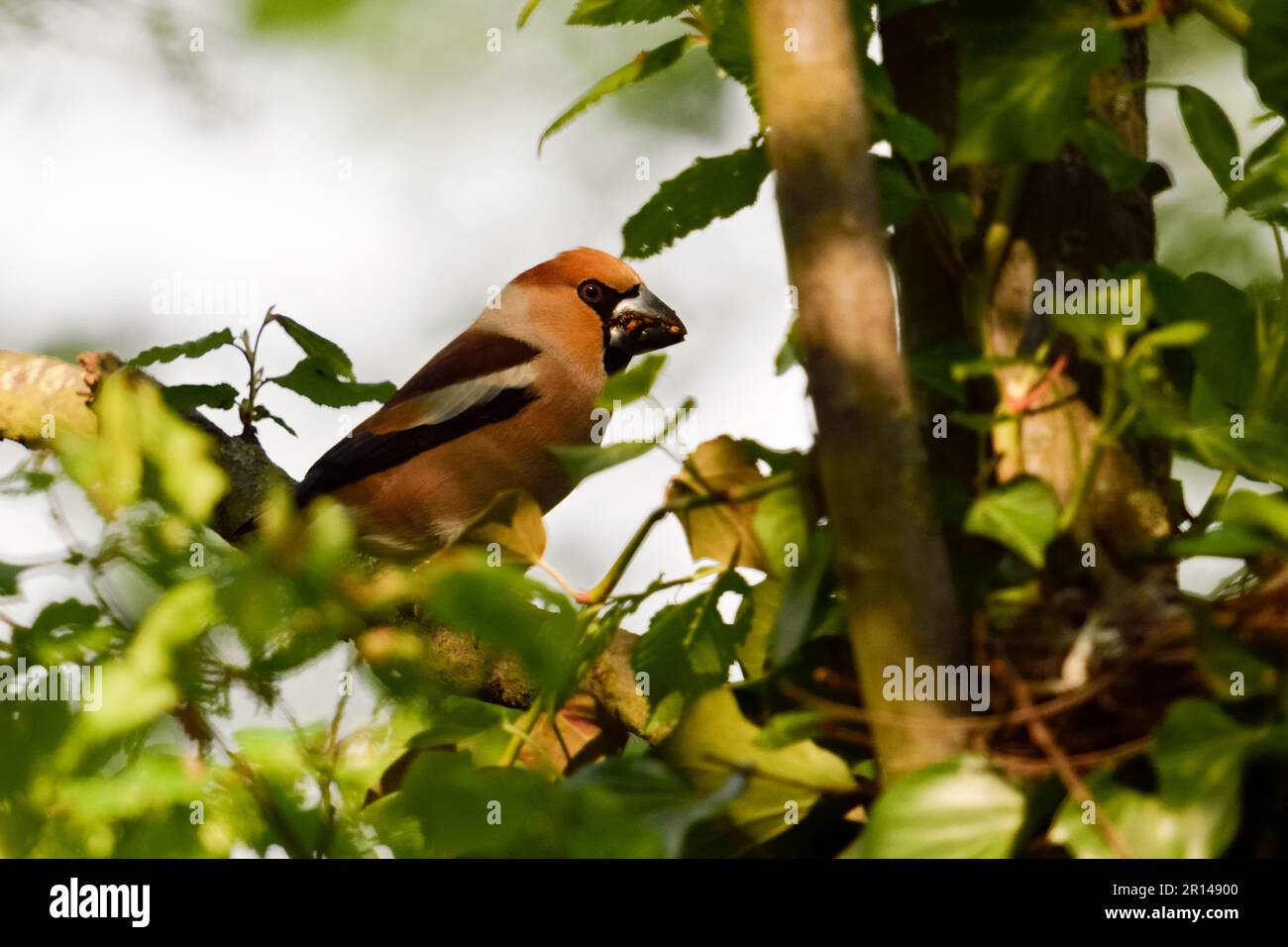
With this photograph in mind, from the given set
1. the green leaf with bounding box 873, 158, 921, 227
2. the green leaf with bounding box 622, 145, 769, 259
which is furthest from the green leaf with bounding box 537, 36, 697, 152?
the green leaf with bounding box 873, 158, 921, 227

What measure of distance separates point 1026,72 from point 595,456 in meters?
0.74

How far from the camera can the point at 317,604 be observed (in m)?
1.37

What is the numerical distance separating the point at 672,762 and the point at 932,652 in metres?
0.39

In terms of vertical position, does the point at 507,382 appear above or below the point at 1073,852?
above

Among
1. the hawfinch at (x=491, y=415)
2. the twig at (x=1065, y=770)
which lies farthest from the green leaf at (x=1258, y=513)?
the hawfinch at (x=491, y=415)

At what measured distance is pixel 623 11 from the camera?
2121 mm

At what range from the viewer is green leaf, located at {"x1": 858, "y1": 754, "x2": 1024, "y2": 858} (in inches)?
56.7

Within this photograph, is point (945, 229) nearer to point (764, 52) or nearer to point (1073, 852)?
point (764, 52)

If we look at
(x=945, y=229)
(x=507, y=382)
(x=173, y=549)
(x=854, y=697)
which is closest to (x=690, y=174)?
(x=945, y=229)

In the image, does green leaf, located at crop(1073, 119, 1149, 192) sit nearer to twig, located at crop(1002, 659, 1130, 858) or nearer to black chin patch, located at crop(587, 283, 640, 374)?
twig, located at crop(1002, 659, 1130, 858)

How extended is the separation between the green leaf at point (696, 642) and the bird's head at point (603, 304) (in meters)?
3.65

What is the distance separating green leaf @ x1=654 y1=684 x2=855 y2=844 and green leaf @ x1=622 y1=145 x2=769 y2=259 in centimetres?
80

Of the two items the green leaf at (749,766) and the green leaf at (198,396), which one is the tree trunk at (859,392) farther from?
the green leaf at (198,396)

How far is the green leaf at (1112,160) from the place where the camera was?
192cm
